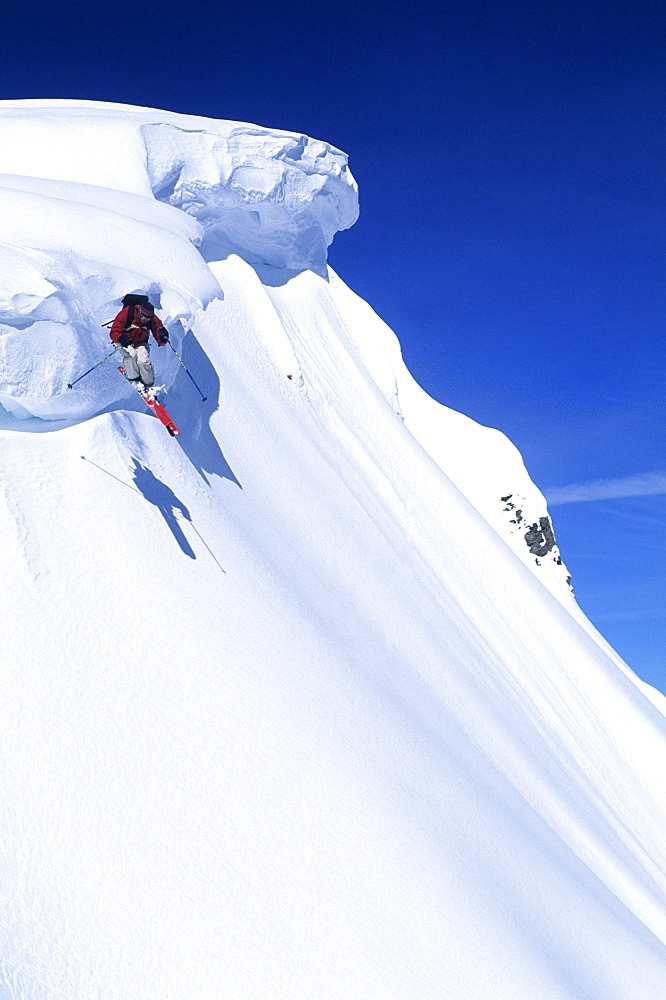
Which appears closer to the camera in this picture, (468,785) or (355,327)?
(468,785)

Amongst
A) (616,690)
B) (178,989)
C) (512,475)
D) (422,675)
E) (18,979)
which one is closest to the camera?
(18,979)

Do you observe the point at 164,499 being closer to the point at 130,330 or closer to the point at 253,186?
the point at 130,330

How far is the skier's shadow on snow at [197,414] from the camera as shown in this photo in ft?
32.6

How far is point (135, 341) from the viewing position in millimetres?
8461

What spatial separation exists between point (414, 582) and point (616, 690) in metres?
7.24

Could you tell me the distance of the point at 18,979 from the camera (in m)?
4.84

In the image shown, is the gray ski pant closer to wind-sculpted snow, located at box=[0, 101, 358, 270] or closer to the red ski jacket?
the red ski jacket

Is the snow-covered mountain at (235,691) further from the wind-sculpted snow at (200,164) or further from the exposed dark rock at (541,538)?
the exposed dark rock at (541,538)

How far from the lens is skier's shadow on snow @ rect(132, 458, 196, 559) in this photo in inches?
325

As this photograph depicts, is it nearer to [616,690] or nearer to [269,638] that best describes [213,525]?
[269,638]

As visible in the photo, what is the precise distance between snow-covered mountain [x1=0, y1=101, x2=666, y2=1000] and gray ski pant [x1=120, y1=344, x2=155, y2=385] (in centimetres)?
53

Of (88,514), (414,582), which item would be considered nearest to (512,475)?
(414,582)

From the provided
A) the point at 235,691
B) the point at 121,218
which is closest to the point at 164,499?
the point at 235,691

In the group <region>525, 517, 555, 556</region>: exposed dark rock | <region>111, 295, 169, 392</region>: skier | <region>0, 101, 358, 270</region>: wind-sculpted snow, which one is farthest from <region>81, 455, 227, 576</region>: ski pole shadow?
<region>525, 517, 555, 556</region>: exposed dark rock
